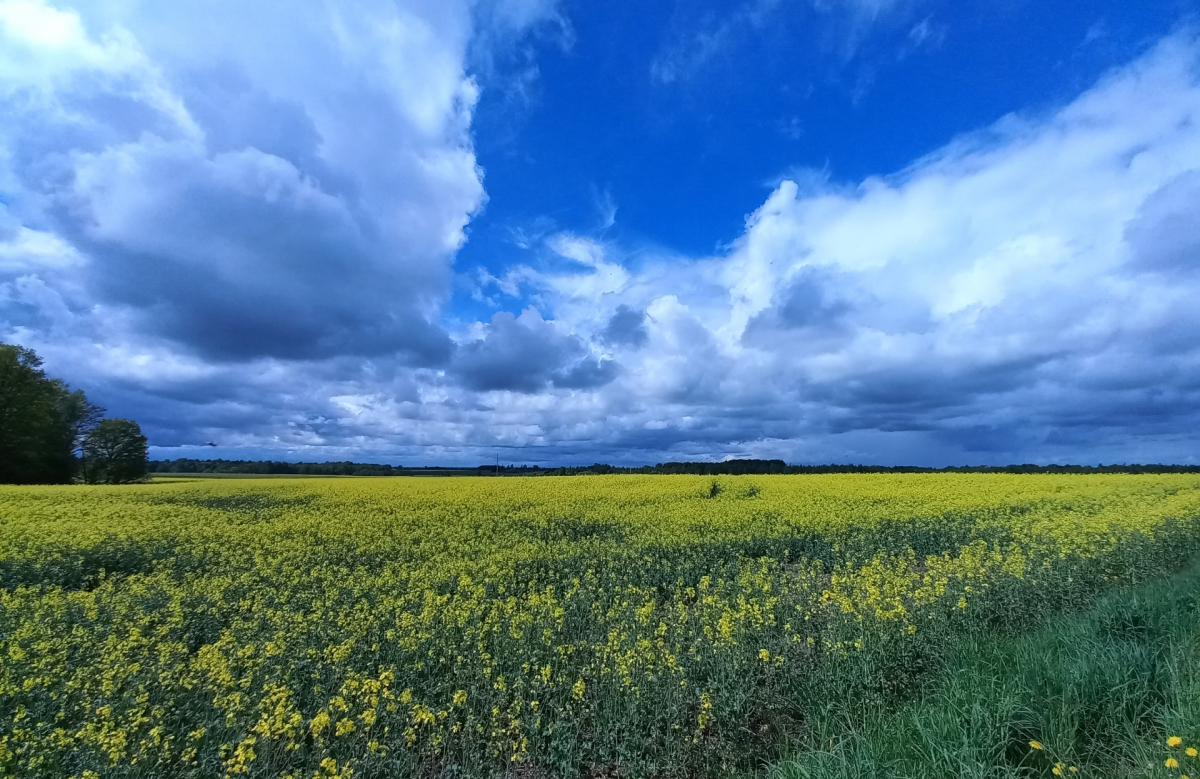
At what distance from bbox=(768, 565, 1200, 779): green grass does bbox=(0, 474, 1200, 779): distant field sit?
700mm

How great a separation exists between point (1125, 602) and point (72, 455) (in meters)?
70.3

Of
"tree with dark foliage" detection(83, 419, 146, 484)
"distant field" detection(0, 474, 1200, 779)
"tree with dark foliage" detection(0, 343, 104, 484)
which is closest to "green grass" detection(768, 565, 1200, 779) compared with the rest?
"distant field" detection(0, 474, 1200, 779)

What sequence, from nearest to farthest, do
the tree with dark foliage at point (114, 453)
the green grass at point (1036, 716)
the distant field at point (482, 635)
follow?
the green grass at point (1036, 716) → the distant field at point (482, 635) → the tree with dark foliage at point (114, 453)

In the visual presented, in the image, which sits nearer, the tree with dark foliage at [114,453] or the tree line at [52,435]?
the tree line at [52,435]

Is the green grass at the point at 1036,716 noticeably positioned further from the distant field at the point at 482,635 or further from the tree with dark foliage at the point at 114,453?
the tree with dark foliage at the point at 114,453

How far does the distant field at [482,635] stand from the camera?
5.29 meters

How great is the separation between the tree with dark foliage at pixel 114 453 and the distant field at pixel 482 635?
49.5 metres

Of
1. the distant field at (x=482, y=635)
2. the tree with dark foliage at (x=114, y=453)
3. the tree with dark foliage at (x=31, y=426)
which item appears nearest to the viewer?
the distant field at (x=482, y=635)

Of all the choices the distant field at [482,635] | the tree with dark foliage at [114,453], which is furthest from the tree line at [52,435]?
the distant field at [482,635]

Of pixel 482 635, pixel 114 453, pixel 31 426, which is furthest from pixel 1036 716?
pixel 114 453

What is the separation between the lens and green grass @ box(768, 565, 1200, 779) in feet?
14.3

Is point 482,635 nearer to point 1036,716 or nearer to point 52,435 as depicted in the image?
point 1036,716

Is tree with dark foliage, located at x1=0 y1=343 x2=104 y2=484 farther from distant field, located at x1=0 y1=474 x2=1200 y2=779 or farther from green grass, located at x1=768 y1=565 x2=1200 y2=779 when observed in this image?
green grass, located at x1=768 y1=565 x2=1200 y2=779

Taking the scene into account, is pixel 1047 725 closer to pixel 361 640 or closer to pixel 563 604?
pixel 563 604
